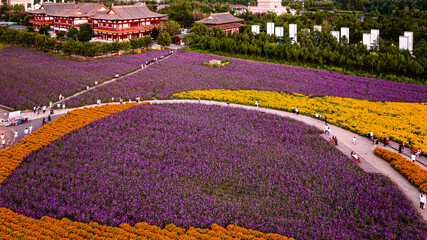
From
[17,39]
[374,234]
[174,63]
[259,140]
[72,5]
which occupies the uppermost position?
[72,5]

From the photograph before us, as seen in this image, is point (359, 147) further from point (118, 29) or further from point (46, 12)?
point (46, 12)

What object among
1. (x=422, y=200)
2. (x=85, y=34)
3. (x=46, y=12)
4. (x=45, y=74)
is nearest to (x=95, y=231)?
(x=422, y=200)

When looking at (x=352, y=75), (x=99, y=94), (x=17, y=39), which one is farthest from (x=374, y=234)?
(x=17, y=39)

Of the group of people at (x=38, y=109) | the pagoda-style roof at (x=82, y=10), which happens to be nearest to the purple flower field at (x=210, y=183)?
the group of people at (x=38, y=109)

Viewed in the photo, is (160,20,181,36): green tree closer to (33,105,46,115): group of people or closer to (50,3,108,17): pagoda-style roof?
(50,3,108,17): pagoda-style roof

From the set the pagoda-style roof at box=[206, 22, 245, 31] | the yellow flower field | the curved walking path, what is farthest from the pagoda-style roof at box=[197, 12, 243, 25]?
the yellow flower field

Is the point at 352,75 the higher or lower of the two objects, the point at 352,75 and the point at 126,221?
the higher

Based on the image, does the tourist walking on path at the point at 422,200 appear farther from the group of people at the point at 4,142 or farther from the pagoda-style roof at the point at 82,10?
the pagoda-style roof at the point at 82,10

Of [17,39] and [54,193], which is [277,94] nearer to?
[54,193]
